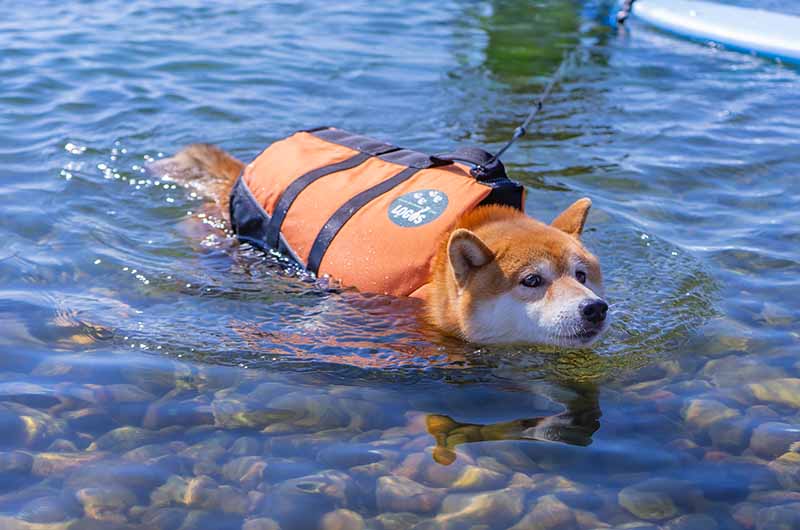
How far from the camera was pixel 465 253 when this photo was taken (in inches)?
206

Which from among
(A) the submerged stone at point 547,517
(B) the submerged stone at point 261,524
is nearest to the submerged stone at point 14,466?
(B) the submerged stone at point 261,524

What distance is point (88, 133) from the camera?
8.81 metres

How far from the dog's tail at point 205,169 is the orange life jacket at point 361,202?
0.59m

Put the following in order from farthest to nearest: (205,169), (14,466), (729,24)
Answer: (729,24)
(205,169)
(14,466)

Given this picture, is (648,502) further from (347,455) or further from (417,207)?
(417,207)

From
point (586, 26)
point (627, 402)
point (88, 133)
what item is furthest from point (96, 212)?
point (586, 26)

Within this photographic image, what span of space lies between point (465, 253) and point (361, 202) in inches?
43.7

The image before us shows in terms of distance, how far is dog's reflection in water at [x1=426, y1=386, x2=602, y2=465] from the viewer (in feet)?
14.6

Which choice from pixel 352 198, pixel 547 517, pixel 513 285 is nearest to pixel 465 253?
pixel 513 285

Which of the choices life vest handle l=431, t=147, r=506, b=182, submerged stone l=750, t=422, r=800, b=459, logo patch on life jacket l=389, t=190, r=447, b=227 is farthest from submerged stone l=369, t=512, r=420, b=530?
life vest handle l=431, t=147, r=506, b=182

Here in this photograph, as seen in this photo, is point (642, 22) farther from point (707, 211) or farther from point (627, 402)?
point (627, 402)

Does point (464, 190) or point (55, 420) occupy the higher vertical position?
point (464, 190)

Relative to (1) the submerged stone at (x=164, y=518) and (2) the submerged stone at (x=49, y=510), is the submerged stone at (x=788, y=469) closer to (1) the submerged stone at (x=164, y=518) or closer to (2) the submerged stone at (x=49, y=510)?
(1) the submerged stone at (x=164, y=518)

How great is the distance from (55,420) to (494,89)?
687 cm
